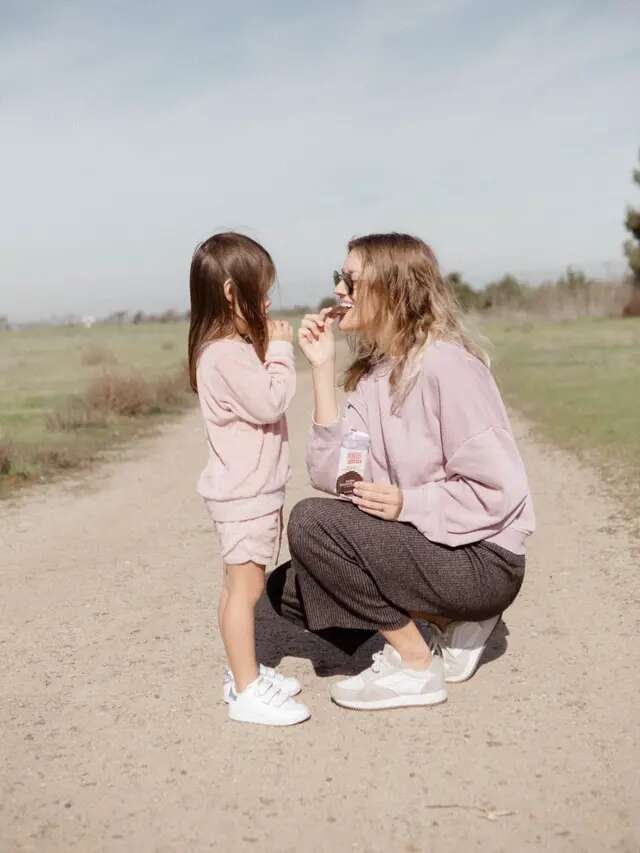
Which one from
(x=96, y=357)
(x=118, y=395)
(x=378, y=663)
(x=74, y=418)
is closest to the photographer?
(x=378, y=663)

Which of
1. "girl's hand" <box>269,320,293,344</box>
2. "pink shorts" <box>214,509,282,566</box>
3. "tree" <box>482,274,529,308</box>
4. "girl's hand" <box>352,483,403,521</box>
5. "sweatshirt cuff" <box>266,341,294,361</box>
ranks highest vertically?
"girl's hand" <box>269,320,293,344</box>

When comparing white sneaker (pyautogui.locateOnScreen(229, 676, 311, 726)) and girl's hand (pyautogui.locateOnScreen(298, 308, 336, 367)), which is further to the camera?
girl's hand (pyautogui.locateOnScreen(298, 308, 336, 367))

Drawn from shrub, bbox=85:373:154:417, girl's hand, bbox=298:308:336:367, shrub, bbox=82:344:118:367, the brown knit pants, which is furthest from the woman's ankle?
shrub, bbox=82:344:118:367

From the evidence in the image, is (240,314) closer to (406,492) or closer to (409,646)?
(406,492)

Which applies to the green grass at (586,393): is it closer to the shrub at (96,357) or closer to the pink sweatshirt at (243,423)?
the pink sweatshirt at (243,423)

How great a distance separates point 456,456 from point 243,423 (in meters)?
0.72

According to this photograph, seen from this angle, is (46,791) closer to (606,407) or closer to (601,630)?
(601,630)

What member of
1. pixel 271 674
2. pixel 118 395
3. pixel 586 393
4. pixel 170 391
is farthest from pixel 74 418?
pixel 271 674

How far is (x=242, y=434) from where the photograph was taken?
3.79 m

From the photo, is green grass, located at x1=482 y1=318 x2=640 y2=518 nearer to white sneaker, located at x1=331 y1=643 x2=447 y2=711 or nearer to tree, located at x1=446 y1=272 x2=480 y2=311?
white sneaker, located at x1=331 y1=643 x2=447 y2=711

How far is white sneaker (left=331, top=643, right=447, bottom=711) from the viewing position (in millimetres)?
3854

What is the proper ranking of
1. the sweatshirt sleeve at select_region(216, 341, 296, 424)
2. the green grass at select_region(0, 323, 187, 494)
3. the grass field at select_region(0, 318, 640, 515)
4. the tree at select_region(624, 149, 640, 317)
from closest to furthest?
the sweatshirt sleeve at select_region(216, 341, 296, 424), the grass field at select_region(0, 318, 640, 515), the green grass at select_region(0, 323, 187, 494), the tree at select_region(624, 149, 640, 317)

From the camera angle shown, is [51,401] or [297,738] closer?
[297,738]

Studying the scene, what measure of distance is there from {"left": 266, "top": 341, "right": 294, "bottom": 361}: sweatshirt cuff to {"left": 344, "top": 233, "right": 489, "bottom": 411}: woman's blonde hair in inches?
13.7
